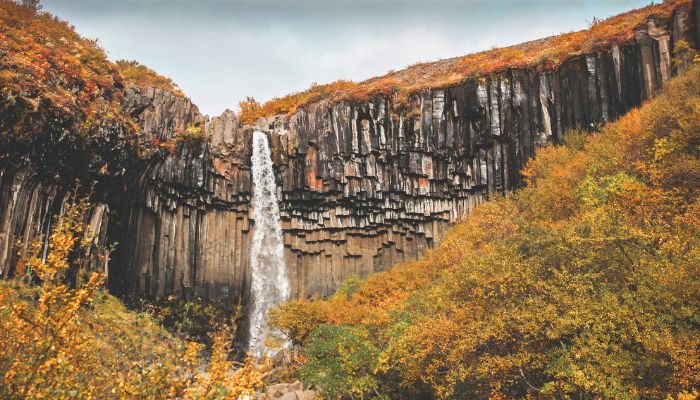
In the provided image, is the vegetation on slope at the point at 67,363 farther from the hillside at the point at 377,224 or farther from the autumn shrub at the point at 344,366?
the autumn shrub at the point at 344,366

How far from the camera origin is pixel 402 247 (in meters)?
31.9

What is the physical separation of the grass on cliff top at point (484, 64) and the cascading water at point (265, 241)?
5.71 meters

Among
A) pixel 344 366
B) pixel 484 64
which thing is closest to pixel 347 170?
pixel 484 64

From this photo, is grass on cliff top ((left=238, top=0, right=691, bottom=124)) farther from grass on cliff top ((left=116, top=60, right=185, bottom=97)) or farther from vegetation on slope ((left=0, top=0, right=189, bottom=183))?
vegetation on slope ((left=0, top=0, right=189, bottom=183))

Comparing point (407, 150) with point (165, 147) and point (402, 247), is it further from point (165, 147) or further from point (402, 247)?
point (165, 147)

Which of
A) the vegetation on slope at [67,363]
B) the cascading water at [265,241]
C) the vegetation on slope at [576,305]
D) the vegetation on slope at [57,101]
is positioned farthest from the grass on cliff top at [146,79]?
the vegetation on slope at [67,363]

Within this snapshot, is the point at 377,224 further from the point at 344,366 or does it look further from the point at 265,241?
the point at 344,366

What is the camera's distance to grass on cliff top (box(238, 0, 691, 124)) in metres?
28.3

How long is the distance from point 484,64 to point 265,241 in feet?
64.3

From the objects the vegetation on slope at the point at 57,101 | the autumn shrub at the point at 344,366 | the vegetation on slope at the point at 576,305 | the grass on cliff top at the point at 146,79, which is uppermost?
the grass on cliff top at the point at 146,79

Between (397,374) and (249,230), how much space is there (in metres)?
17.2

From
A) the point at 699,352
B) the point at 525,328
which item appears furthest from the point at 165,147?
the point at 699,352

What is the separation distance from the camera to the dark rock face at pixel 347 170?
89.2ft

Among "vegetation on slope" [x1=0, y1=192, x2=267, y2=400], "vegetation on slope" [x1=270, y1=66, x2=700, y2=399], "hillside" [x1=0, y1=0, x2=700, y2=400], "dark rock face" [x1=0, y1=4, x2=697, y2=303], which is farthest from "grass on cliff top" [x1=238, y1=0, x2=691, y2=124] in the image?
"vegetation on slope" [x1=0, y1=192, x2=267, y2=400]
